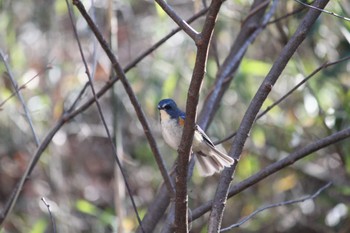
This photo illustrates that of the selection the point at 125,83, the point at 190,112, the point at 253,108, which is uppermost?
the point at 125,83

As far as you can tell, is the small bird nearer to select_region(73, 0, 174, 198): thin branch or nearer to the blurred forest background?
select_region(73, 0, 174, 198): thin branch

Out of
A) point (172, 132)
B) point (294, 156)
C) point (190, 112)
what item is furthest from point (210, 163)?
point (190, 112)

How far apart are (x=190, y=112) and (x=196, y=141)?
1.19 metres

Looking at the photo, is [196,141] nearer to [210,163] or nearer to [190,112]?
[210,163]

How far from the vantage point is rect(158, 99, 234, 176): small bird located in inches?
121

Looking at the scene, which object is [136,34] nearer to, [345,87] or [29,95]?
[29,95]

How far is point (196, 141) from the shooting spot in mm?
3129

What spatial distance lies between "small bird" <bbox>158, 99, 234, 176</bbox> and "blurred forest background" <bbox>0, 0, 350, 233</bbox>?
0.82 m

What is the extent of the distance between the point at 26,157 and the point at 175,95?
1448 millimetres

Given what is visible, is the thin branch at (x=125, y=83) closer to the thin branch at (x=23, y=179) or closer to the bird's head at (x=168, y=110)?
the thin branch at (x=23, y=179)

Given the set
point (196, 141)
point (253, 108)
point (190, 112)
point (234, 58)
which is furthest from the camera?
point (234, 58)

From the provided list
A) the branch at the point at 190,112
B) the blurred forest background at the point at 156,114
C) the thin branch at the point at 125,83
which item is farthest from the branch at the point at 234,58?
the branch at the point at 190,112

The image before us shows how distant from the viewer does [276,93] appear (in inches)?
207

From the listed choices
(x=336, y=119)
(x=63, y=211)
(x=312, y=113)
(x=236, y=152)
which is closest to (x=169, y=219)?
(x=236, y=152)
